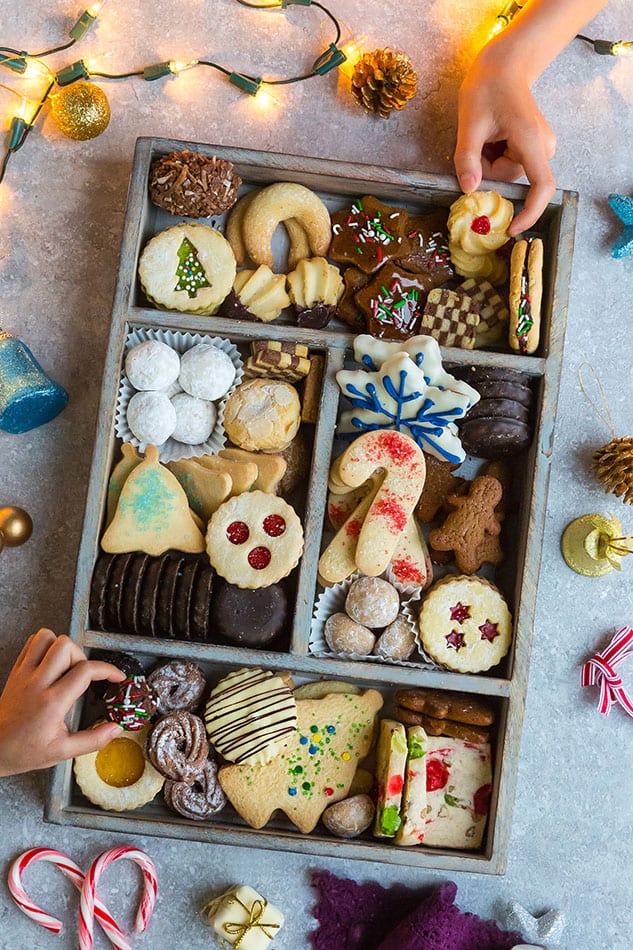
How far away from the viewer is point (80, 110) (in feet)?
5.61

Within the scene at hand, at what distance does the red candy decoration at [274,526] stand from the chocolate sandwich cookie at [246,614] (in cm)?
10

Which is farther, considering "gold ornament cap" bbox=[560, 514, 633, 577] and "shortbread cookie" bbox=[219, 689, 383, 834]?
"gold ornament cap" bbox=[560, 514, 633, 577]

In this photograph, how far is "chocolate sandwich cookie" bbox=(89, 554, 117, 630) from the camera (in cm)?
156

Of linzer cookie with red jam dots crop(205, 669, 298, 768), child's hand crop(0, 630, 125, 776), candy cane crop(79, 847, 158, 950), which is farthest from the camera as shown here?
candy cane crop(79, 847, 158, 950)

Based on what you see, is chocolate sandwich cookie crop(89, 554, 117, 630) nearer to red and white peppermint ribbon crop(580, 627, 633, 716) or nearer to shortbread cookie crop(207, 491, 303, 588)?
shortbread cookie crop(207, 491, 303, 588)

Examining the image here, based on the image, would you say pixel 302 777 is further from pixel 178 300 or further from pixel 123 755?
pixel 178 300

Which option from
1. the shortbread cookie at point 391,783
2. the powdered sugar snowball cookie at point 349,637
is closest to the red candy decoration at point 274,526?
the powdered sugar snowball cookie at point 349,637

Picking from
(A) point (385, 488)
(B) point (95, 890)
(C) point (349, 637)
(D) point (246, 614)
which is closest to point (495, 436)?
(A) point (385, 488)

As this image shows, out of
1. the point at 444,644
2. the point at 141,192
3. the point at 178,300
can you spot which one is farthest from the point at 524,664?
the point at 141,192

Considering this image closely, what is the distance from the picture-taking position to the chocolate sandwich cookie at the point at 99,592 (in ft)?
5.12

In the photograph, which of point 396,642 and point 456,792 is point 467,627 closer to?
point 396,642

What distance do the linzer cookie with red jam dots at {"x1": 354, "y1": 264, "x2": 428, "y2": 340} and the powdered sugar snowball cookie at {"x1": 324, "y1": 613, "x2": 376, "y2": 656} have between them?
541 mm

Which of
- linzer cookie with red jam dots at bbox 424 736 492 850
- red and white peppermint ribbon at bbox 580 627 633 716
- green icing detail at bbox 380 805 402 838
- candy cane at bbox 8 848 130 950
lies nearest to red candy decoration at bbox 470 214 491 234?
red and white peppermint ribbon at bbox 580 627 633 716

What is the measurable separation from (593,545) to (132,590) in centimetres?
92
